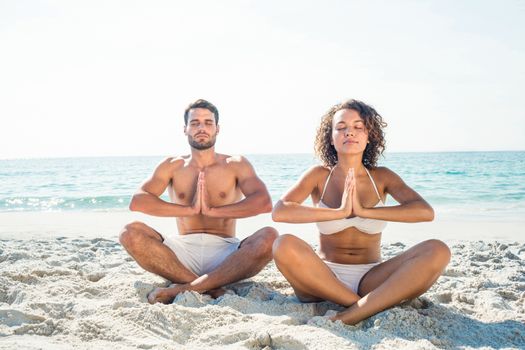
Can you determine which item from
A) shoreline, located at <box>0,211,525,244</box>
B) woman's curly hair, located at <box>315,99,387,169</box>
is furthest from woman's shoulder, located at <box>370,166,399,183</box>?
shoreline, located at <box>0,211,525,244</box>

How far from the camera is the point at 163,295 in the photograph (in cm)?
406

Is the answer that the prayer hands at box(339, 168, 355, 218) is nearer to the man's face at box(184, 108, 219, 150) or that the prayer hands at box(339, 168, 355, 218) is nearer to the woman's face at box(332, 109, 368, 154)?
the woman's face at box(332, 109, 368, 154)

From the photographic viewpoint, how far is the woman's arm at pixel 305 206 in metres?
3.69

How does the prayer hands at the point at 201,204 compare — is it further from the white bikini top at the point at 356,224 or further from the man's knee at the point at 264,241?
the white bikini top at the point at 356,224

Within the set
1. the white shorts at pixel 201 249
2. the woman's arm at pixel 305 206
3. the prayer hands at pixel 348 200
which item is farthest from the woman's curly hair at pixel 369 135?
the white shorts at pixel 201 249

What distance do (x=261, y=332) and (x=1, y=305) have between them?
201 cm

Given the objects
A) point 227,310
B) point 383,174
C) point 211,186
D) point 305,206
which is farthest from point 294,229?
point 227,310

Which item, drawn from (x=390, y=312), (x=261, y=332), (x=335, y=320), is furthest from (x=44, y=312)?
(x=390, y=312)

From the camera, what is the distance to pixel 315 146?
4.68 metres

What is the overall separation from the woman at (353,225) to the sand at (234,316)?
Result: 189 mm

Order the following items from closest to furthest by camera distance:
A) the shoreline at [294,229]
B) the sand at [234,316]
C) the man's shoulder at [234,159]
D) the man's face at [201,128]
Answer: the sand at [234,316] < the man's face at [201,128] < the man's shoulder at [234,159] < the shoreline at [294,229]

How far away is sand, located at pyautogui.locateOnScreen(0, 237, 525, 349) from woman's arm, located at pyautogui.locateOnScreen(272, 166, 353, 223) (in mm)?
675

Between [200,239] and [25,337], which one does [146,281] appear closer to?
[200,239]

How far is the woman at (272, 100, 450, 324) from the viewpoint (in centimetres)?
350
